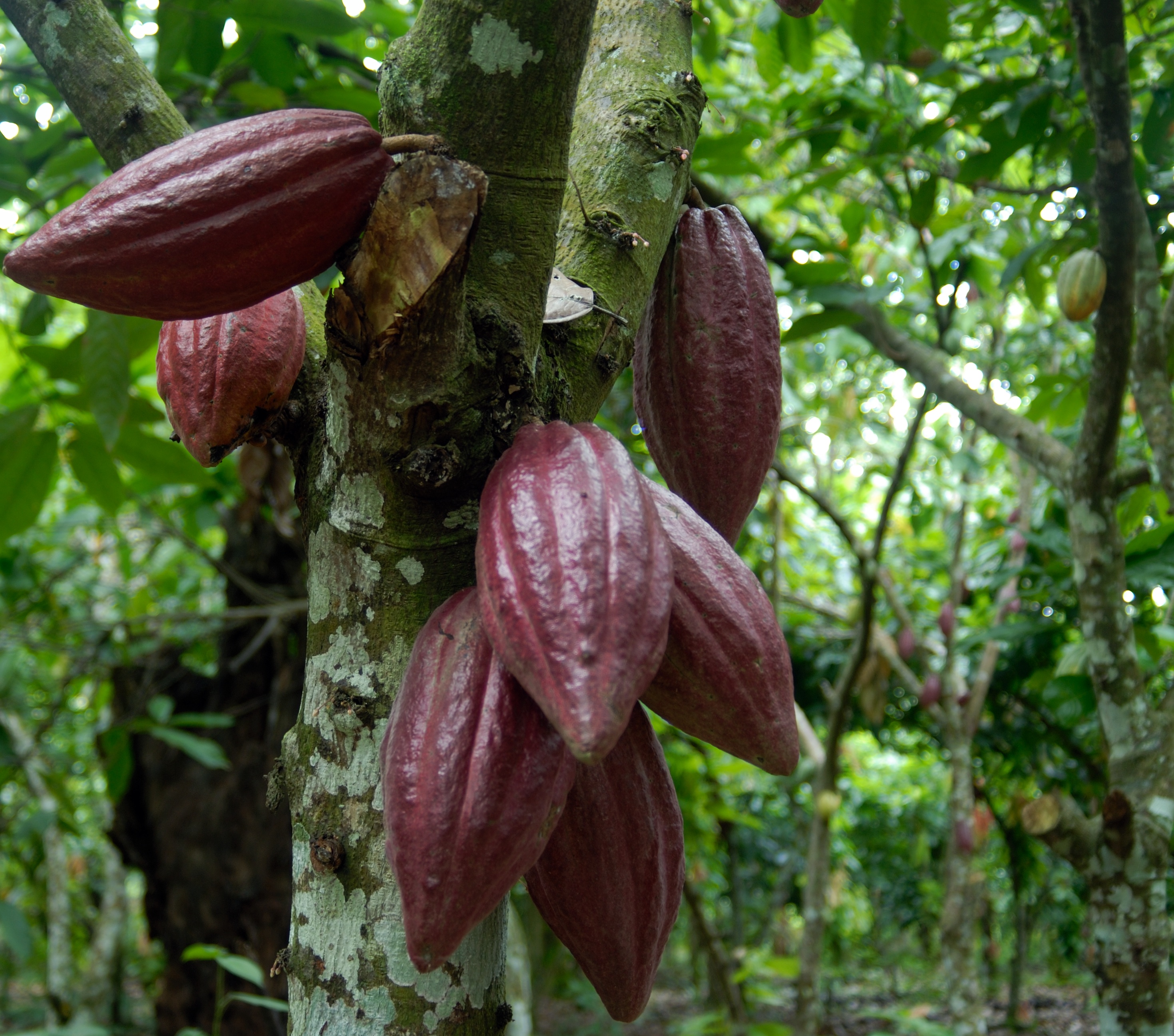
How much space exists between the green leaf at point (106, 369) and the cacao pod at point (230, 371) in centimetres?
45

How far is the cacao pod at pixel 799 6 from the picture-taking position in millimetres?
799

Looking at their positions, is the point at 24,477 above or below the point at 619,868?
above

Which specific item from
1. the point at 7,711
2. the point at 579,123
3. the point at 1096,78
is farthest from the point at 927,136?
the point at 7,711

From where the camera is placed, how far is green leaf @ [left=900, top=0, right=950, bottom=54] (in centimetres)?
142

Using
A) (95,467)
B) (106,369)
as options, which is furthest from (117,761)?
(106,369)

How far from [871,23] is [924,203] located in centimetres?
51

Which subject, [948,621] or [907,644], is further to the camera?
[907,644]

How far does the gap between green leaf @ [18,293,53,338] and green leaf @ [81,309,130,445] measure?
0.49 m

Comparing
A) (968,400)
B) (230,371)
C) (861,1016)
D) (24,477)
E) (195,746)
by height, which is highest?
(968,400)

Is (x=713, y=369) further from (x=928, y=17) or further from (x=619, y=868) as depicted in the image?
(x=928, y=17)

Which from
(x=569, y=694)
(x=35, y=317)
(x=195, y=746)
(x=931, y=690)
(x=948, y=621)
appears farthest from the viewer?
(x=931, y=690)

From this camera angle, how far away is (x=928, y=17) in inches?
56.2

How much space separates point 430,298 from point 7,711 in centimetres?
305

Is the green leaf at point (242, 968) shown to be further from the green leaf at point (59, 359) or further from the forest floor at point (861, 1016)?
the forest floor at point (861, 1016)
